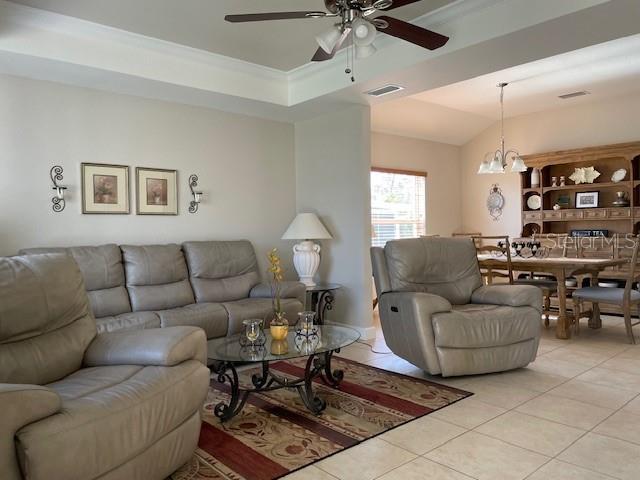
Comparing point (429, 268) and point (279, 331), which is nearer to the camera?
point (279, 331)

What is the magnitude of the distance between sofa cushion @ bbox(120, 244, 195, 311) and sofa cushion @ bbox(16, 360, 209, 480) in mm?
1761

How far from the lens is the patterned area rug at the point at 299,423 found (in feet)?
7.58

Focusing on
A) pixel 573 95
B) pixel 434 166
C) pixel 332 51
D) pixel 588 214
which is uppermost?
pixel 573 95

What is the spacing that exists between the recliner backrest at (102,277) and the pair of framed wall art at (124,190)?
52cm

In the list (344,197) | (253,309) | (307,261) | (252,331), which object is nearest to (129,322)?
(253,309)

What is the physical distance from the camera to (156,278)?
4133mm

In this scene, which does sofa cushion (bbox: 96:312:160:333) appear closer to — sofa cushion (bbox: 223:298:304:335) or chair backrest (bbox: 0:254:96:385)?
sofa cushion (bbox: 223:298:304:335)

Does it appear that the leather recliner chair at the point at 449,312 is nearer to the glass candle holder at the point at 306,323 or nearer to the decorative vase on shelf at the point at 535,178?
the glass candle holder at the point at 306,323

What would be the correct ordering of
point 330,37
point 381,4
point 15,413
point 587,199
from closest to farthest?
point 15,413 → point 381,4 → point 330,37 → point 587,199

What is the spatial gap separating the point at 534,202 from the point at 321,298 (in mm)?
4036

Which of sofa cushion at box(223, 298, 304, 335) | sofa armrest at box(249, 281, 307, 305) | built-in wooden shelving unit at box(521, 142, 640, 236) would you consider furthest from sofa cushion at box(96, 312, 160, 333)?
built-in wooden shelving unit at box(521, 142, 640, 236)

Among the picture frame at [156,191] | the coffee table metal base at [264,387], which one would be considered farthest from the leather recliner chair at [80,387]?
the picture frame at [156,191]

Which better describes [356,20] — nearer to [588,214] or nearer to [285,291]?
[285,291]

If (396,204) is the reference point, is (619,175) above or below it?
above
